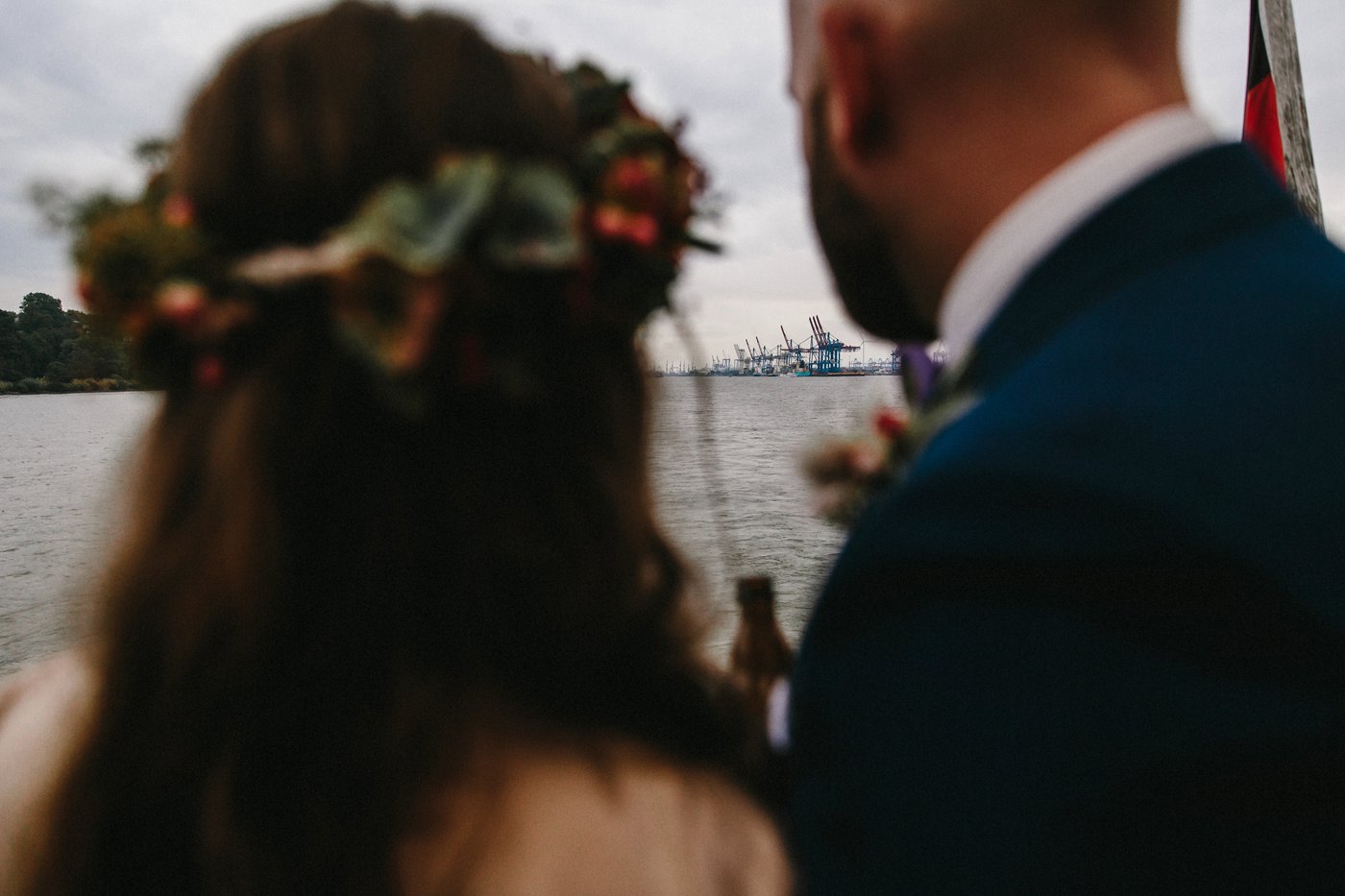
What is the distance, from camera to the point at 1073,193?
117 cm

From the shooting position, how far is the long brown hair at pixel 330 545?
1.08m

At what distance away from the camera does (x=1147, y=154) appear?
1145 millimetres

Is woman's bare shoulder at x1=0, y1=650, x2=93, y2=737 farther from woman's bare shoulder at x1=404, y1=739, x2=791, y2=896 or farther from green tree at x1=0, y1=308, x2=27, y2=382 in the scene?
green tree at x1=0, y1=308, x2=27, y2=382

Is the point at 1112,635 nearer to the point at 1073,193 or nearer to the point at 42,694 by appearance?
the point at 1073,193

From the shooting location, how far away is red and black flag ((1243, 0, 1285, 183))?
5.98 metres

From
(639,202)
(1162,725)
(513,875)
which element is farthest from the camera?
(639,202)

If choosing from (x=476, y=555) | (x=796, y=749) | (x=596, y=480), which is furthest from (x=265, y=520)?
(x=796, y=749)

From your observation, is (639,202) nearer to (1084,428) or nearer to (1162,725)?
(1084,428)

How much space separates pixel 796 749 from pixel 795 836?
0.13 meters

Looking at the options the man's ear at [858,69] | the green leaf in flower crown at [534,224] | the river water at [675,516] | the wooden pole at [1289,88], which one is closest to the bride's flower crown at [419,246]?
the green leaf in flower crown at [534,224]

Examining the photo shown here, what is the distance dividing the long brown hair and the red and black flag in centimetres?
683

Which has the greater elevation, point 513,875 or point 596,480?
point 596,480

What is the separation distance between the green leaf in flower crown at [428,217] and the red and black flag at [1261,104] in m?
6.89

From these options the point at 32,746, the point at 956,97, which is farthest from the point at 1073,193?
the point at 32,746
